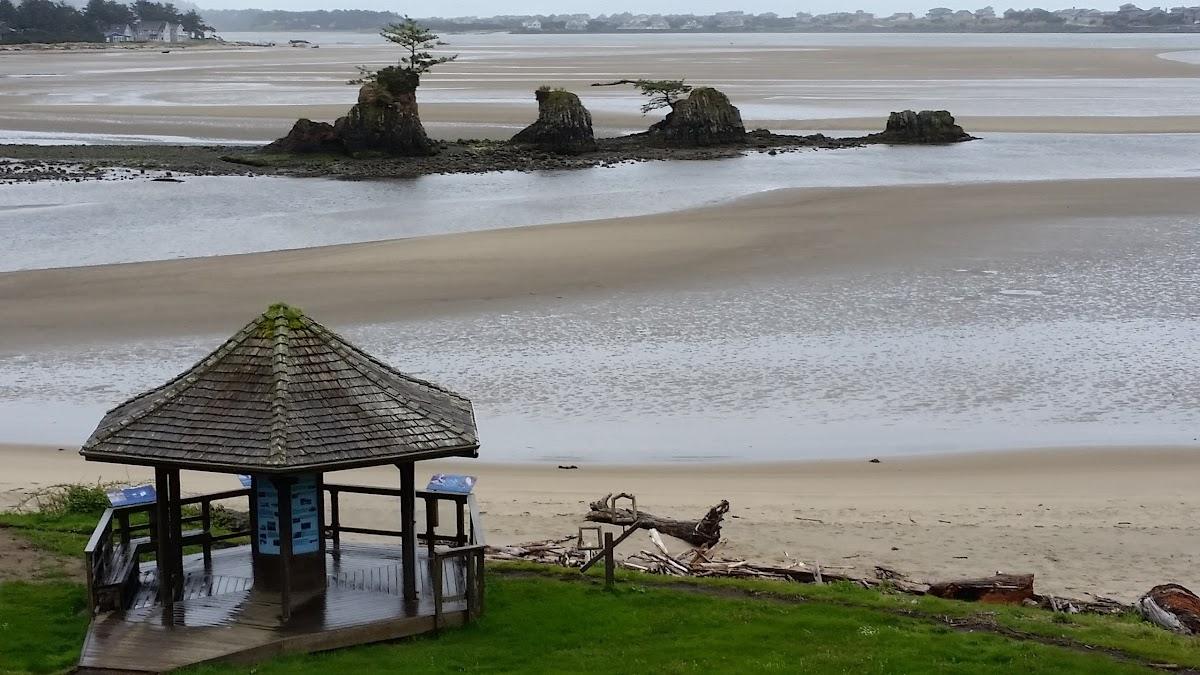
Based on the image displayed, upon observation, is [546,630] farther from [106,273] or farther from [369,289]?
[106,273]

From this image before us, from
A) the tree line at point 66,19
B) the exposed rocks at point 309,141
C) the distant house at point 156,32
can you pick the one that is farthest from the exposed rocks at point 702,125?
the distant house at point 156,32

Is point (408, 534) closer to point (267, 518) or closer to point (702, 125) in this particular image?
point (267, 518)

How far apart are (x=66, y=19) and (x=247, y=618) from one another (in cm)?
15436

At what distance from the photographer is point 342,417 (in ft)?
34.1

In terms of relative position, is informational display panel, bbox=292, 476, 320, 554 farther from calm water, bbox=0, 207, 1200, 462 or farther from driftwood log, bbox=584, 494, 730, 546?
calm water, bbox=0, 207, 1200, 462

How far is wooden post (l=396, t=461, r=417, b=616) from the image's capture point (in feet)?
35.2

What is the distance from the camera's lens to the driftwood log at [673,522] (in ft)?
45.7

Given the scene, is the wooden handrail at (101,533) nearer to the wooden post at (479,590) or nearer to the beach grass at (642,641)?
the beach grass at (642,641)

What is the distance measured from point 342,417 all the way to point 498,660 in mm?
2182

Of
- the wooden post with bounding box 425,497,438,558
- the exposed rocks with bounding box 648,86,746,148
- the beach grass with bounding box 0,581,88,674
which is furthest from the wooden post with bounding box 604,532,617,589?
the exposed rocks with bounding box 648,86,746,148

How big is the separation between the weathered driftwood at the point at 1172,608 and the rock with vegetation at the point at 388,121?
41580 millimetres

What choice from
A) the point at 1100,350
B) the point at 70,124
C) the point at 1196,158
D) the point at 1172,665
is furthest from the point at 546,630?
the point at 70,124

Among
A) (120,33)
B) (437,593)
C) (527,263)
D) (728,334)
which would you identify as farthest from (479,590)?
(120,33)

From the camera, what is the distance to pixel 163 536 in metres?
10.7
